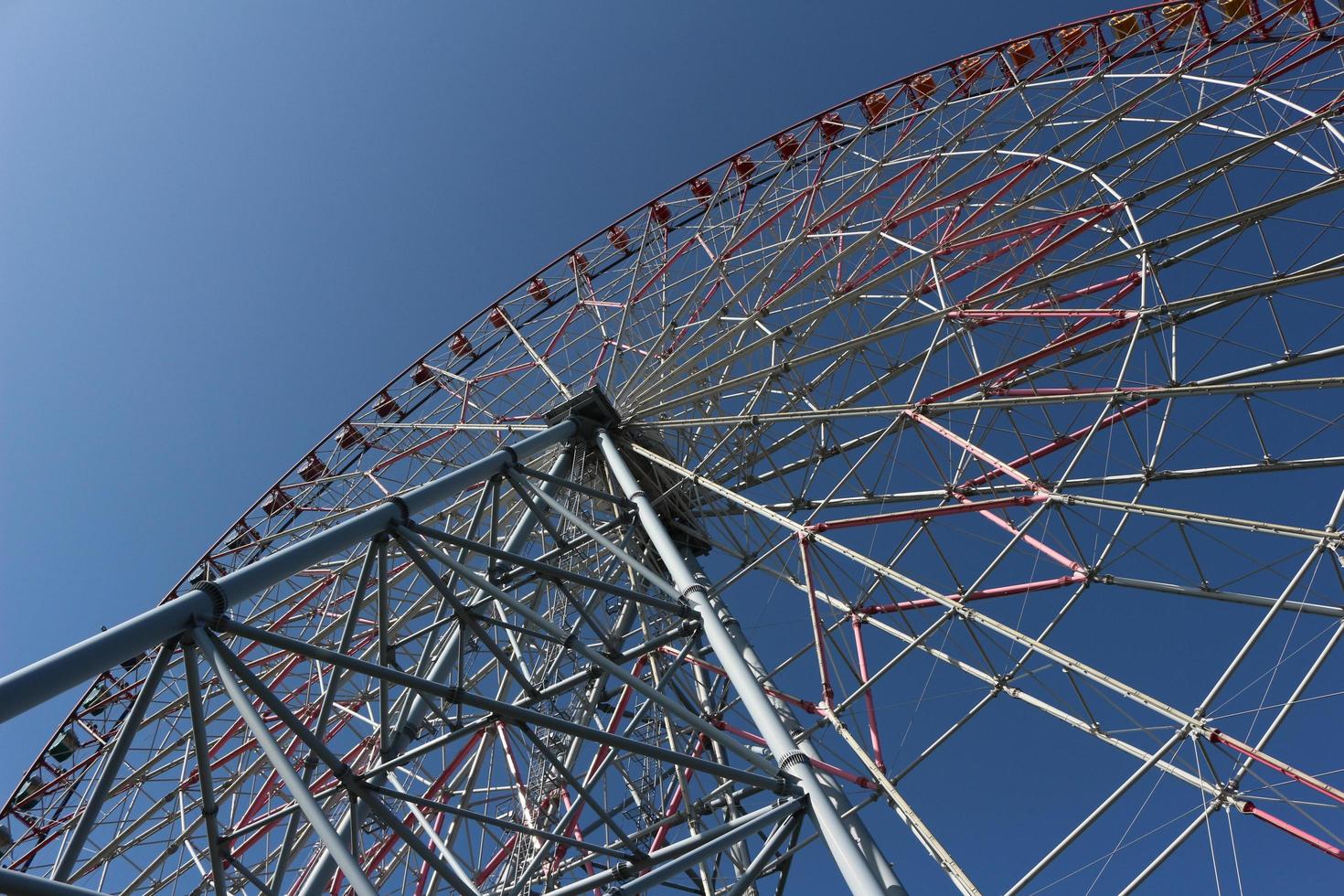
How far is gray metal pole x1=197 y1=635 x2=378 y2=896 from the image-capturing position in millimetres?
6164

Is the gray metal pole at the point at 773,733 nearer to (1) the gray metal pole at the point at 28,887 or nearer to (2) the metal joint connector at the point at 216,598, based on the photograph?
(2) the metal joint connector at the point at 216,598

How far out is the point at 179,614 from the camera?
7.46 metres

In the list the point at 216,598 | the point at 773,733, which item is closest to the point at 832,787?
the point at 773,733

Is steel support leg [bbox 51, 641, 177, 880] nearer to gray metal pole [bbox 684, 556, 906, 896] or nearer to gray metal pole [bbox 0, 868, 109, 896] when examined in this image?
gray metal pole [bbox 0, 868, 109, 896]

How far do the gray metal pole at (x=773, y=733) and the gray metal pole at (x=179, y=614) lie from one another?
2935 mm

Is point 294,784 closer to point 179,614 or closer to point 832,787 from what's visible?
point 179,614

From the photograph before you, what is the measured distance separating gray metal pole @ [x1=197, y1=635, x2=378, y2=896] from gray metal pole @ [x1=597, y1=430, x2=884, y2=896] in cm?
349

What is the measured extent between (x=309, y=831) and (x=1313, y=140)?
18.6m

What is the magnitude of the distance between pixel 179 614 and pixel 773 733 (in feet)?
16.7

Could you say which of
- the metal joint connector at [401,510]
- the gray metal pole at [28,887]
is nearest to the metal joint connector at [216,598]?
the metal joint connector at [401,510]

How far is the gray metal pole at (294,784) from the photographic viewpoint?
20.2 feet

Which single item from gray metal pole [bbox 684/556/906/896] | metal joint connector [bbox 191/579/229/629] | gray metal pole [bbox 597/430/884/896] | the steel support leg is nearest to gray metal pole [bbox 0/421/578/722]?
metal joint connector [bbox 191/579/229/629]

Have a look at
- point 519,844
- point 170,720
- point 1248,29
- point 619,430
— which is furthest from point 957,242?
point 170,720

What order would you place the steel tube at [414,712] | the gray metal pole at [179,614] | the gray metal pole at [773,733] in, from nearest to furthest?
the gray metal pole at [179,614]
the gray metal pole at [773,733]
the steel tube at [414,712]
